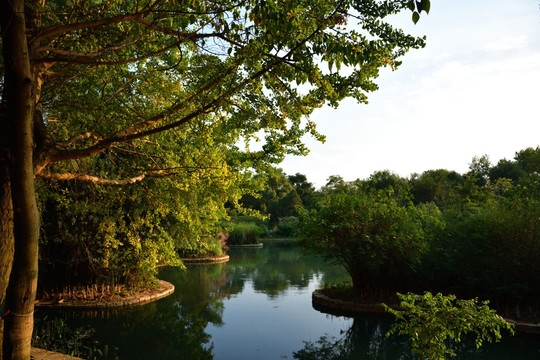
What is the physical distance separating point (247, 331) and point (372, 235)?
359cm

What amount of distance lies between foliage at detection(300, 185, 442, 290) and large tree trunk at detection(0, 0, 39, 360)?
630cm

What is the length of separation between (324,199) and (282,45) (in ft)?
21.8

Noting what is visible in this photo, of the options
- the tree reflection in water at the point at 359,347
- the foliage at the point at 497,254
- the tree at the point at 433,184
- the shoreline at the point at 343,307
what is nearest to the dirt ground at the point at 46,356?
the tree reflection in water at the point at 359,347

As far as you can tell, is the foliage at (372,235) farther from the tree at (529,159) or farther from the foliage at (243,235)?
the tree at (529,159)

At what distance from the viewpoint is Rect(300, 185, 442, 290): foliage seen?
829 cm

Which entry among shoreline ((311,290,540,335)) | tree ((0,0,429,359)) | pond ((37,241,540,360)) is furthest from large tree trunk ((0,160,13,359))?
shoreline ((311,290,540,335))

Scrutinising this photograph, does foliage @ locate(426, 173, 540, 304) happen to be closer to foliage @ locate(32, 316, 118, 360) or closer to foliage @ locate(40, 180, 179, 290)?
foliage @ locate(40, 180, 179, 290)

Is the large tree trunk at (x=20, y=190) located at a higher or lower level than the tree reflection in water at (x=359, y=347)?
higher

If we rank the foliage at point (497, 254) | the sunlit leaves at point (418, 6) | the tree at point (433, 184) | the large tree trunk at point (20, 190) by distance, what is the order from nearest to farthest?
the sunlit leaves at point (418, 6), the large tree trunk at point (20, 190), the foliage at point (497, 254), the tree at point (433, 184)

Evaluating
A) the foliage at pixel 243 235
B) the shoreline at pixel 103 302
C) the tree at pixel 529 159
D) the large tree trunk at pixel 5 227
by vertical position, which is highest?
the tree at pixel 529 159

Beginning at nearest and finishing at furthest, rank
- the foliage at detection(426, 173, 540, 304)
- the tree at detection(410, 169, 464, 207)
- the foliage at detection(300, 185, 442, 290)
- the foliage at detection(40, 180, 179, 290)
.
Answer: the foliage at detection(426, 173, 540, 304), the foliage at detection(40, 180, 179, 290), the foliage at detection(300, 185, 442, 290), the tree at detection(410, 169, 464, 207)

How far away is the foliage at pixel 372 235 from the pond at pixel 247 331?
123 centimetres

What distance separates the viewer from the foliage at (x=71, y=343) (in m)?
5.23

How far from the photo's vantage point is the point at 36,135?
394 centimetres
